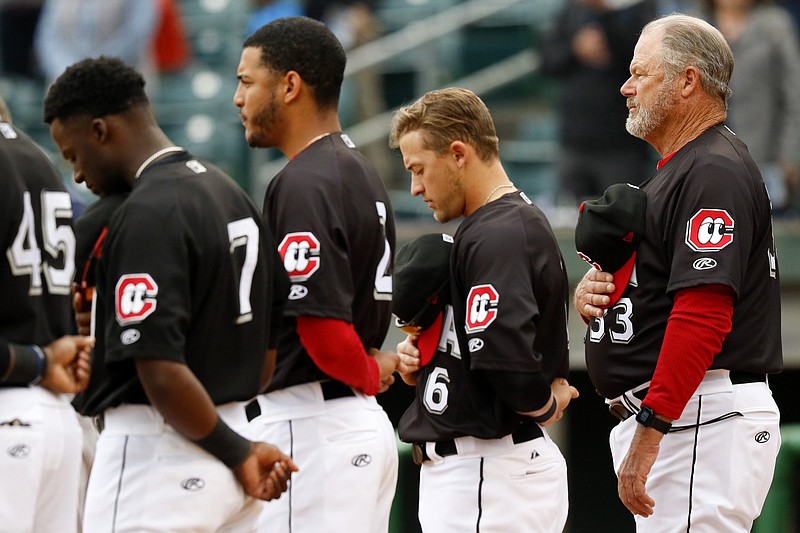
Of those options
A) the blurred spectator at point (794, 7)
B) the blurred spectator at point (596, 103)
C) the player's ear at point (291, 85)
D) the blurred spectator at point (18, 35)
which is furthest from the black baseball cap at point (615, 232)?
the blurred spectator at point (18, 35)

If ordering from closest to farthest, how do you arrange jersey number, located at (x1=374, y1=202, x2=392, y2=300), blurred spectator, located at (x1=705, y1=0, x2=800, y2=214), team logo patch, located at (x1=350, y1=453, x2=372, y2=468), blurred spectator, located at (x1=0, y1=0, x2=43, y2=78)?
team logo patch, located at (x1=350, y1=453, x2=372, y2=468), jersey number, located at (x1=374, y1=202, x2=392, y2=300), blurred spectator, located at (x1=705, y1=0, x2=800, y2=214), blurred spectator, located at (x1=0, y1=0, x2=43, y2=78)

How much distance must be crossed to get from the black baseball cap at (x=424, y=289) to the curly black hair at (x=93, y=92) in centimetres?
104

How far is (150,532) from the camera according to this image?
316cm

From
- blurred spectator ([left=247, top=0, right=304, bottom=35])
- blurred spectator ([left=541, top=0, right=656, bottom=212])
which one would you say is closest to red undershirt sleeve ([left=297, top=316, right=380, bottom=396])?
blurred spectator ([left=541, top=0, right=656, bottom=212])

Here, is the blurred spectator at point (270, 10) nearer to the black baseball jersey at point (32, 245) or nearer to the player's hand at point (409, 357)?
the player's hand at point (409, 357)

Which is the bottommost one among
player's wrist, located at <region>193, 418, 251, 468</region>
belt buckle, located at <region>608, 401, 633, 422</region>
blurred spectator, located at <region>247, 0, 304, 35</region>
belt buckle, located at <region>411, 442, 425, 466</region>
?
belt buckle, located at <region>411, 442, 425, 466</region>

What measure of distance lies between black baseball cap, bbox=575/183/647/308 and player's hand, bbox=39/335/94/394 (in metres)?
1.51

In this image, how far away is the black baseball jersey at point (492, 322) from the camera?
3.74 m

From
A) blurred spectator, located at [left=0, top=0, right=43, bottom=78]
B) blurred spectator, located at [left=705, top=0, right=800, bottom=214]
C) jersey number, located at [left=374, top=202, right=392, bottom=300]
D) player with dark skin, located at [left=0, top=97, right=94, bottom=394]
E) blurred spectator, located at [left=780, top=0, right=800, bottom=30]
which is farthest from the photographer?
blurred spectator, located at [left=0, top=0, right=43, bottom=78]

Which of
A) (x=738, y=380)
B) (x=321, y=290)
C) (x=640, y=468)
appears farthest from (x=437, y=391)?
(x=738, y=380)

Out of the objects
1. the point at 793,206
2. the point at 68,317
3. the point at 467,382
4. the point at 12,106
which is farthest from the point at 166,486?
the point at 12,106

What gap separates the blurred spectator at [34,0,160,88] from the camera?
29.9 ft

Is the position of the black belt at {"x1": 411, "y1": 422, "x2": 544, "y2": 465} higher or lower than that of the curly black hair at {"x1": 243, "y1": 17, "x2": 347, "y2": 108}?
lower

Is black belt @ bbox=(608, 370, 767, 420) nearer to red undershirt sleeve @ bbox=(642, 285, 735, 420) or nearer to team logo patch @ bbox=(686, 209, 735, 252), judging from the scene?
red undershirt sleeve @ bbox=(642, 285, 735, 420)
